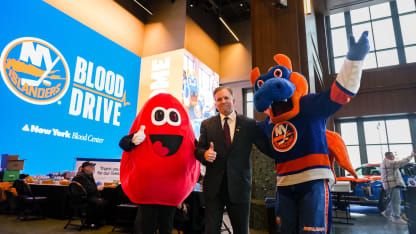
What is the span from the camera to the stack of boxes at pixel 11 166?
620 cm

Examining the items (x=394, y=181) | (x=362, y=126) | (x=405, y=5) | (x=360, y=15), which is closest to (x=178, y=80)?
(x=394, y=181)

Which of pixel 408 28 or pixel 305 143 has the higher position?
pixel 408 28

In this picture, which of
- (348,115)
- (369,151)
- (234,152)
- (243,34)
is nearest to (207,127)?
(234,152)

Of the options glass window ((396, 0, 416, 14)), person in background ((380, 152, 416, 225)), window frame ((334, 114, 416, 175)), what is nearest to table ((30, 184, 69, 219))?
person in background ((380, 152, 416, 225))

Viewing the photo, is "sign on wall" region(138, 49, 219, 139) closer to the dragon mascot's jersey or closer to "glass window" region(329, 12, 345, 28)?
"glass window" region(329, 12, 345, 28)

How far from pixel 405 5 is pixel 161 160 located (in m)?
14.0

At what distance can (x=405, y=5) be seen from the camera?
1159 cm

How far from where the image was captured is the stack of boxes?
6202 millimetres

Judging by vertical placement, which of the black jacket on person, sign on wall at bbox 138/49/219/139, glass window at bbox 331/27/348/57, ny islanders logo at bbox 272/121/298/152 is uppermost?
glass window at bbox 331/27/348/57

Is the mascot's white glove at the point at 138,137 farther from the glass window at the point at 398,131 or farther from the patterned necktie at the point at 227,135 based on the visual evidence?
the glass window at the point at 398,131

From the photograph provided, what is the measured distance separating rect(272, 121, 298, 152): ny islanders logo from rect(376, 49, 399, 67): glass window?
11756 millimetres

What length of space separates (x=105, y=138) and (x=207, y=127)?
8093mm

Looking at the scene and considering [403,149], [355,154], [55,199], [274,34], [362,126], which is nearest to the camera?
[274,34]

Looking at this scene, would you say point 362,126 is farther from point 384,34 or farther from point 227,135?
point 227,135
